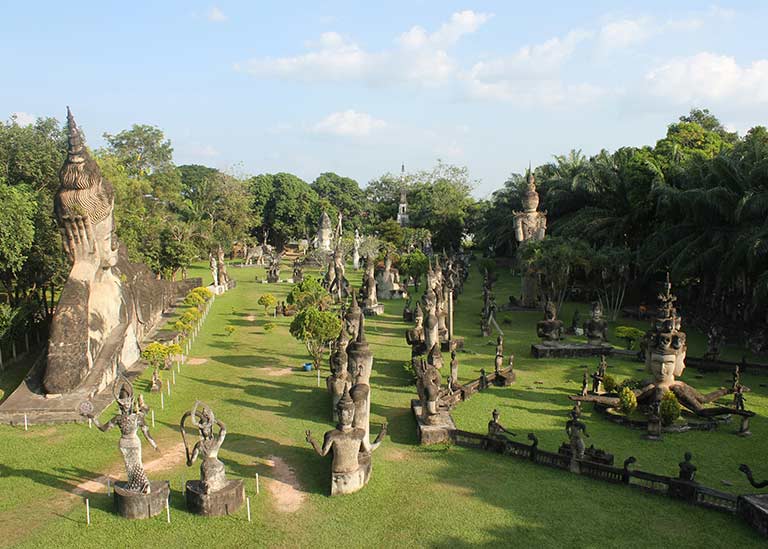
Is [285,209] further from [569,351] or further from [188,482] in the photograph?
[188,482]

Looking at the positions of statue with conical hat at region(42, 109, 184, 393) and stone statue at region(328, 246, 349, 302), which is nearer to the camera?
statue with conical hat at region(42, 109, 184, 393)

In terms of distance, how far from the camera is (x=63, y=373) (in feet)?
63.3

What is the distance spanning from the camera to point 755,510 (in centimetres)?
1195

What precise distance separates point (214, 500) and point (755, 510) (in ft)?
36.8

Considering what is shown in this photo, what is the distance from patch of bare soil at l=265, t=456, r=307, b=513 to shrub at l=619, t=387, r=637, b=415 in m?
10.4

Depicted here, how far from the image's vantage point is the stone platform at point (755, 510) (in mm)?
11781

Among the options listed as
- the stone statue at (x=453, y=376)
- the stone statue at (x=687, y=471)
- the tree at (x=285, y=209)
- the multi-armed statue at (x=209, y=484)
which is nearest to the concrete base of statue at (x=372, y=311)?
the stone statue at (x=453, y=376)

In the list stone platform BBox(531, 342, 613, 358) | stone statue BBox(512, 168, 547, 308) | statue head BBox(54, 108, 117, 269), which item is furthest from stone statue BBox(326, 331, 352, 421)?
stone statue BBox(512, 168, 547, 308)

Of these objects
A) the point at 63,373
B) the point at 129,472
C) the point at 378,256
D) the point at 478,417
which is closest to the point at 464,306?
the point at 378,256

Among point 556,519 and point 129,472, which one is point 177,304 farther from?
point 556,519

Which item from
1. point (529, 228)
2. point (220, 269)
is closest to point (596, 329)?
point (529, 228)

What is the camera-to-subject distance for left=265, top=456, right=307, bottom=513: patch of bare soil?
42.9 ft

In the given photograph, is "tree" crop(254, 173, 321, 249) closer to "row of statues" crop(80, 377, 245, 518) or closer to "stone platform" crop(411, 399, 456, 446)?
"stone platform" crop(411, 399, 456, 446)

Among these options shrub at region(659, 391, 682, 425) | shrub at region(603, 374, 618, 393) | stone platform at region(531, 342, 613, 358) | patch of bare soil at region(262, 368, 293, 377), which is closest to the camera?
shrub at region(659, 391, 682, 425)
